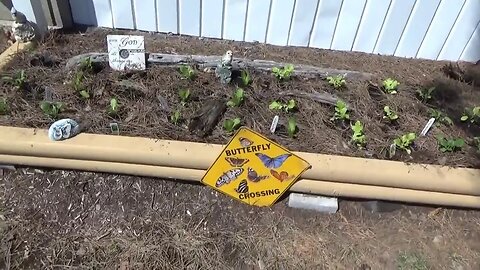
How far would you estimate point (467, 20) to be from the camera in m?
2.84

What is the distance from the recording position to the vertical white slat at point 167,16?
285cm

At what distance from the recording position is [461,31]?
2898 mm

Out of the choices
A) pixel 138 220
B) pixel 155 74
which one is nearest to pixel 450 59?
pixel 155 74

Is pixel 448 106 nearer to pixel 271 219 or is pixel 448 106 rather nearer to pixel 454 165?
pixel 454 165

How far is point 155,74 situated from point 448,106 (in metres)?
1.65

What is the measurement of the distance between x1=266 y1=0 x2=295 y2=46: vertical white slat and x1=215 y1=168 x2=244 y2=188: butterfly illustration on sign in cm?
106

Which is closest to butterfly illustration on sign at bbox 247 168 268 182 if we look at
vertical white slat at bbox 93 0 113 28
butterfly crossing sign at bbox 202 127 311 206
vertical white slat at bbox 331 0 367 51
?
butterfly crossing sign at bbox 202 127 311 206

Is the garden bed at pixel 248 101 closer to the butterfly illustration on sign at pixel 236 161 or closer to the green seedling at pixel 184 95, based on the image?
the green seedling at pixel 184 95

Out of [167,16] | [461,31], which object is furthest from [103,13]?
[461,31]

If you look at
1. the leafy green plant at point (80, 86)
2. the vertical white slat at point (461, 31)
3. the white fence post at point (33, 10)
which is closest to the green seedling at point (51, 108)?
the leafy green plant at point (80, 86)

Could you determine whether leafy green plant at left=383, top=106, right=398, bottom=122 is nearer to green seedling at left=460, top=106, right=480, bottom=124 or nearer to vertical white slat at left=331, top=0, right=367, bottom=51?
green seedling at left=460, top=106, right=480, bottom=124

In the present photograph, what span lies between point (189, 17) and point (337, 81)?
0.96 metres

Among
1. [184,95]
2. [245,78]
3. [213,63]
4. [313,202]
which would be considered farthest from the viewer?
[213,63]

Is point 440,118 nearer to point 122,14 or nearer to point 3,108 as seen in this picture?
point 122,14
